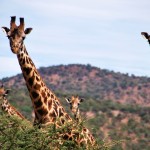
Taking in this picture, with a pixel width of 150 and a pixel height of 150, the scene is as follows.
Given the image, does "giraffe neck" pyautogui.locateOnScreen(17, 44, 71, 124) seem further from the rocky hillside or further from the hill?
the rocky hillside

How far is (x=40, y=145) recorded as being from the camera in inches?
387

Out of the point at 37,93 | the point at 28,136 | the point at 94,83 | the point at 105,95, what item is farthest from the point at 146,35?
the point at 94,83

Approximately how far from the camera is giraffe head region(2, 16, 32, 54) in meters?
12.5

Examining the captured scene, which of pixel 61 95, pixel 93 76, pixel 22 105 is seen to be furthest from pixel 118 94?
pixel 22 105

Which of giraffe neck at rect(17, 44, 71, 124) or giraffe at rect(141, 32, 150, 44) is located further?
giraffe neck at rect(17, 44, 71, 124)

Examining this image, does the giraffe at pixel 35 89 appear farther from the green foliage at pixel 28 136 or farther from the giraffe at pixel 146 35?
the giraffe at pixel 146 35

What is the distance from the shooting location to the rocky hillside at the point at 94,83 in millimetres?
122062

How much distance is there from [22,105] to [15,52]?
5766 cm

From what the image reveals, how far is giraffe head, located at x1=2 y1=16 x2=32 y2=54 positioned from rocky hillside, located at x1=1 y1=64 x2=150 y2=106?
105m

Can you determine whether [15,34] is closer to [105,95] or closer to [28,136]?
[28,136]

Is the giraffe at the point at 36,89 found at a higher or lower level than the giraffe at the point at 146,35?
lower

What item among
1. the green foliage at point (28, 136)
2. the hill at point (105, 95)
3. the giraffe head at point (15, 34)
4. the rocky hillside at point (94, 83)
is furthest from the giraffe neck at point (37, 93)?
the rocky hillside at point (94, 83)

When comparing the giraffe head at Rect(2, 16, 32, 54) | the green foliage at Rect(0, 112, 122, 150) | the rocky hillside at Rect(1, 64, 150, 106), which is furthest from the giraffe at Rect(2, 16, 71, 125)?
the rocky hillside at Rect(1, 64, 150, 106)

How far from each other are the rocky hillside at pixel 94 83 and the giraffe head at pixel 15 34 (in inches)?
4124
